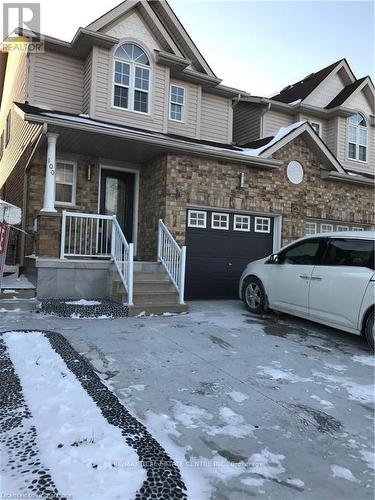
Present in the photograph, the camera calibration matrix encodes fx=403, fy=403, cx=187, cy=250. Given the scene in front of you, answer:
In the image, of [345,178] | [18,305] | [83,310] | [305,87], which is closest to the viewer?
[83,310]

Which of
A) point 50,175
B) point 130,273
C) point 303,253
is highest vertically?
point 50,175

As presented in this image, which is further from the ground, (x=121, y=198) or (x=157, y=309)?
(x=121, y=198)

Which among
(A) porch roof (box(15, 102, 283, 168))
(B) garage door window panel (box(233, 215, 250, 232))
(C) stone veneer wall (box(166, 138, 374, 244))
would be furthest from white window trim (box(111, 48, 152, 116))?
(B) garage door window panel (box(233, 215, 250, 232))

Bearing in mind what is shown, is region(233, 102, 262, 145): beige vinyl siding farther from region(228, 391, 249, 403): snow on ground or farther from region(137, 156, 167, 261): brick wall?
region(228, 391, 249, 403): snow on ground

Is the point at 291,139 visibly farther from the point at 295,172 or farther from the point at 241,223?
the point at 241,223

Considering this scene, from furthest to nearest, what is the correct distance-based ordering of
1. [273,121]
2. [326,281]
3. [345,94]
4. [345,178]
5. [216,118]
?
1. [345,94]
2. [273,121]
3. [216,118]
4. [345,178]
5. [326,281]

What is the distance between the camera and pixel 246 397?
147 inches

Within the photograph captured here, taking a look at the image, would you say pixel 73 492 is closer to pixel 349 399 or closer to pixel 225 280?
pixel 349 399

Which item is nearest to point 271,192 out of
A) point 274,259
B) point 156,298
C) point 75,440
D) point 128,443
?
point 274,259

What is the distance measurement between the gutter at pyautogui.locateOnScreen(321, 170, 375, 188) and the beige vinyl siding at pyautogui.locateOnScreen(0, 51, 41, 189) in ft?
24.6

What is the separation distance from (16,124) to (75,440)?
1198 centimetres

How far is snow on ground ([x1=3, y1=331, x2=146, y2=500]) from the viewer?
2291mm

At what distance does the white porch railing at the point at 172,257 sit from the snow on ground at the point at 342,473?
537 cm

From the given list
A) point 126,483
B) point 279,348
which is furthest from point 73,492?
point 279,348
